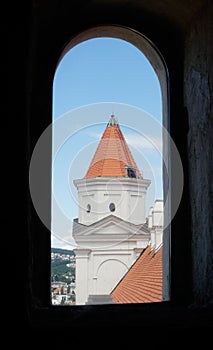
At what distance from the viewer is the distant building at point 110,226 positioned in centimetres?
807

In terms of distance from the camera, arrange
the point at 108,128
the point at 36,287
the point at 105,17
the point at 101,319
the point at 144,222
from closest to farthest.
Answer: the point at 101,319, the point at 36,287, the point at 105,17, the point at 108,128, the point at 144,222

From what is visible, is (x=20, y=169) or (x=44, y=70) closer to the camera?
(x=20, y=169)

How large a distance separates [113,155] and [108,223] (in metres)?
2.98

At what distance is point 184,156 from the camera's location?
247 cm

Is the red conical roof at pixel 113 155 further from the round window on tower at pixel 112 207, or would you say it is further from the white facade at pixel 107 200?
the round window on tower at pixel 112 207

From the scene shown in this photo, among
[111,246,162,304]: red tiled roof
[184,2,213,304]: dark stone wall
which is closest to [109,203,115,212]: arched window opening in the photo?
[111,246,162,304]: red tiled roof

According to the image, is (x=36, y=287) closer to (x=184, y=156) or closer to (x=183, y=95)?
(x=184, y=156)

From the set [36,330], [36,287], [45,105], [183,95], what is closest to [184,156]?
[183,95]

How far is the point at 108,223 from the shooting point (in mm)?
10586

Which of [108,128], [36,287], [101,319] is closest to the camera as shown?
[101,319]

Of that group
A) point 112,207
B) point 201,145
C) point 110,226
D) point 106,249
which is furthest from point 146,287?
point 112,207

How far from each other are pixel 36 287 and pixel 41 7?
1095mm

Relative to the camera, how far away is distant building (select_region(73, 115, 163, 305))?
318 inches

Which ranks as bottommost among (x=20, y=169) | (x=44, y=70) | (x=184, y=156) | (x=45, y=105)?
(x=20, y=169)
